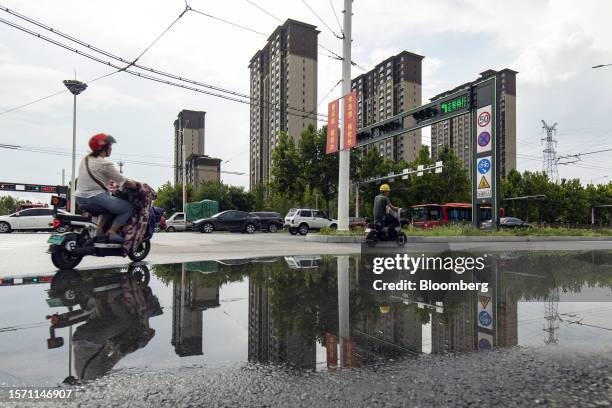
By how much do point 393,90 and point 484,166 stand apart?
78.3m

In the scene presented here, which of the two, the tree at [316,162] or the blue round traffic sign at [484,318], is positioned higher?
the tree at [316,162]

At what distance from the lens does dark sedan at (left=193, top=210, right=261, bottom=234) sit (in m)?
26.8

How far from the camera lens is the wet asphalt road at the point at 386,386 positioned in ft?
5.85

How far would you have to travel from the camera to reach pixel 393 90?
9081 centimetres

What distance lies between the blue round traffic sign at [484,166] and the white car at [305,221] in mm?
12026

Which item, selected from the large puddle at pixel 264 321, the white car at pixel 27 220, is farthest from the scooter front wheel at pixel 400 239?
the white car at pixel 27 220

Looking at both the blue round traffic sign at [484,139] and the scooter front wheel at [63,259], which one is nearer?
the scooter front wheel at [63,259]

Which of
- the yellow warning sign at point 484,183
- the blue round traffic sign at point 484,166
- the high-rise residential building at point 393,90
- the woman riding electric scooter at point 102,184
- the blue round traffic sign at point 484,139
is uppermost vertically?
the high-rise residential building at point 393,90

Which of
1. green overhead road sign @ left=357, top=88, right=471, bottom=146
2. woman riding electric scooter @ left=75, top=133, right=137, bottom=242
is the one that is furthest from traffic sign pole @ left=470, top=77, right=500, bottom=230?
woman riding electric scooter @ left=75, top=133, right=137, bottom=242

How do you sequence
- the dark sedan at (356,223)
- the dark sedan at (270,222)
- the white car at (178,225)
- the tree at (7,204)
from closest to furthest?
1. the dark sedan at (356,223)
2. the dark sedan at (270,222)
3. the white car at (178,225)
4. the tree at (7,204)

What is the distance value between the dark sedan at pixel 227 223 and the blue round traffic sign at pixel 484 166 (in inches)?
633

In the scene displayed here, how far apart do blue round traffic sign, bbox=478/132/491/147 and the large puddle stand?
1330 cm

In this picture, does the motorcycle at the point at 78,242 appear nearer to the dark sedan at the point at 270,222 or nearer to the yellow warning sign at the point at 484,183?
the yellow warning sign at the point at 484,183

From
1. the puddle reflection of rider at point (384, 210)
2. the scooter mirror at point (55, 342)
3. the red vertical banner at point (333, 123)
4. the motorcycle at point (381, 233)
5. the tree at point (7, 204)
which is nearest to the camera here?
the scooter mirror at point (55, 342)
